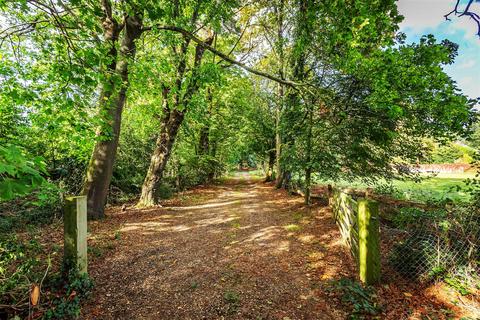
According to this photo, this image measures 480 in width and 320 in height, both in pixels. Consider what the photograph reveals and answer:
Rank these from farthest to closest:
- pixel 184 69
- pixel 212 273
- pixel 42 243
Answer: pixel 184 69, pixel 42 243, pixel 212 273

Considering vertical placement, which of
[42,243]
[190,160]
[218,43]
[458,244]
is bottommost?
[42,243]

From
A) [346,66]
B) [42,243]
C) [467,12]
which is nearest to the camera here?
[467,12]

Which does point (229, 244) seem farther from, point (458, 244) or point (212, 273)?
point (458, 244)

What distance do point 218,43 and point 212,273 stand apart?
13.9m

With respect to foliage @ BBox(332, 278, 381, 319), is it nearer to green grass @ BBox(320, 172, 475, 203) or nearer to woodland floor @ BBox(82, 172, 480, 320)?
woodland floor @ BBox(82, 172, 480, 320)

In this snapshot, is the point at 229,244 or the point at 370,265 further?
the point at 229,244

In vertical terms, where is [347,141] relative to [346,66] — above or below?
below

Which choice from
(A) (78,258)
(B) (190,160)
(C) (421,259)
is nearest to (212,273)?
(A) (78,258)

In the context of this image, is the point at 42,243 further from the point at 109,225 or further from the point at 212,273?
the point at 212,273

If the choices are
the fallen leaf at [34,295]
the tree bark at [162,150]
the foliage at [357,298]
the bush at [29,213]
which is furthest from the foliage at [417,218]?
the bush at [29,213]

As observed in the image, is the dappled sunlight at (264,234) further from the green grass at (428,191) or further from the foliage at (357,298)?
the green grass at (428,191)

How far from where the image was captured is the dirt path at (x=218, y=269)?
3.21 metres

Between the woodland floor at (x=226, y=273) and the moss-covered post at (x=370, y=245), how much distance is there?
232mm

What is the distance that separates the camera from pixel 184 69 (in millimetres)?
8883
